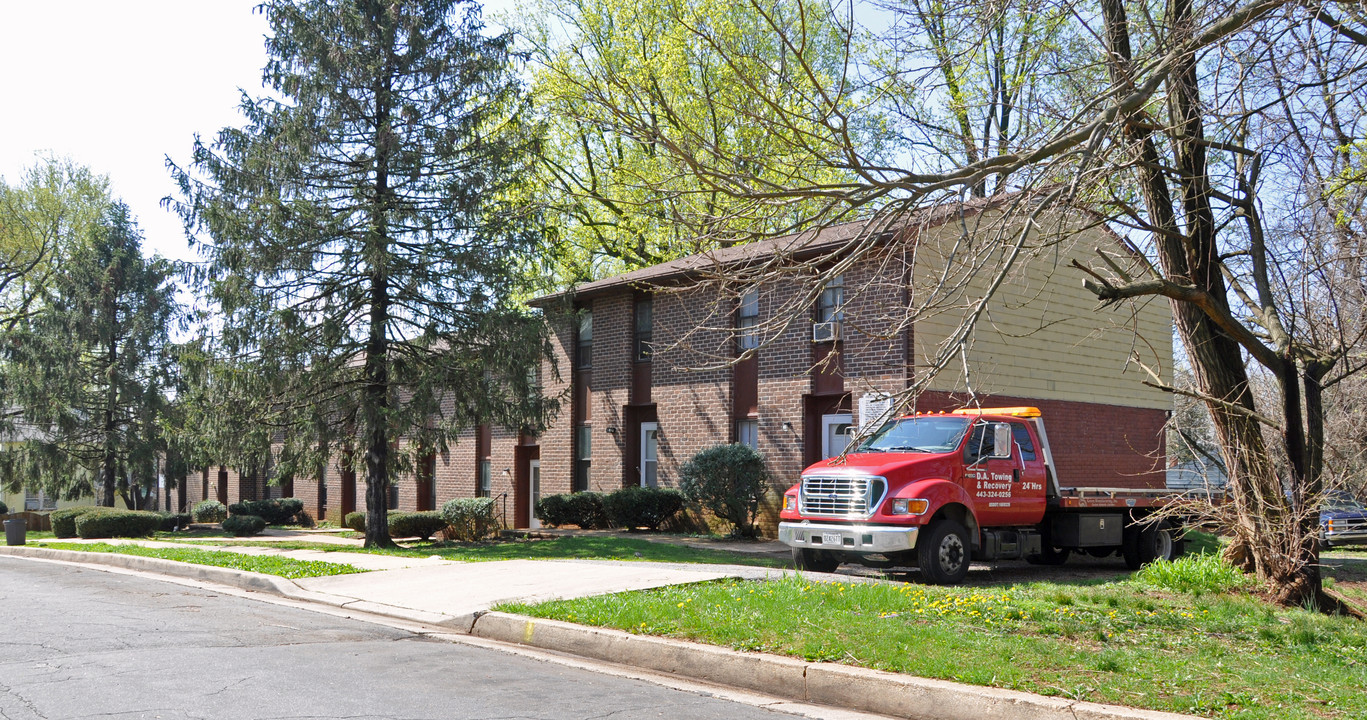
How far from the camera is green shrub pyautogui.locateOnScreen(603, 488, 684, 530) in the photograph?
22750 mm

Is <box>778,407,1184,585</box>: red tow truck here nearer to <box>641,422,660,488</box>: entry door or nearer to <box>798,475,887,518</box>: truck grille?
<box>798,475,887,518</box>: truck grille

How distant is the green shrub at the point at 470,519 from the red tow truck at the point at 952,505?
36.3 ft

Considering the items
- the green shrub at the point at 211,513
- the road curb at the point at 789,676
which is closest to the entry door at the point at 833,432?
the road curb at the point at 789,676

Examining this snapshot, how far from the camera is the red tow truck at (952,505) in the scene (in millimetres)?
12406

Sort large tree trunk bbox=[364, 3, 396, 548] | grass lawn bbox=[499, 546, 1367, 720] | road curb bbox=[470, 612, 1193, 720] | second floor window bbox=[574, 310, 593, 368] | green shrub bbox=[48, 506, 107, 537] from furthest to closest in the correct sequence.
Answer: green shrub bbox=[48, 506, 107, 537]
second floor window bbox=[574, 310, 593, 368]
large tree trunk bbox=[364, 3, 396, 548]
grass lawn bbox=[499, 546, 1367, 720]
road curb bbox=[470, 612, 1193, 720]

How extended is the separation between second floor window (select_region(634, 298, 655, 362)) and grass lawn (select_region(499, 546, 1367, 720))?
1404 cm

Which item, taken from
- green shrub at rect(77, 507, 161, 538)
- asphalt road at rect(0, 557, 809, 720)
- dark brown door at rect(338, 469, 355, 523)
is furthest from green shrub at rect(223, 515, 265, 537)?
asphalt road at rect(0, 557, 809, 720)

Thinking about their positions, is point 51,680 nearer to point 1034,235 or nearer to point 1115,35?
point 1115,35

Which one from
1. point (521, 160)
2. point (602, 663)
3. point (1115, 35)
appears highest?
point (521, 160)

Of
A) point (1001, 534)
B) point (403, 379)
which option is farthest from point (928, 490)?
point (403, 379)

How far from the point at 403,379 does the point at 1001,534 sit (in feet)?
40.2

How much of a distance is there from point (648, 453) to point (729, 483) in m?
4.66

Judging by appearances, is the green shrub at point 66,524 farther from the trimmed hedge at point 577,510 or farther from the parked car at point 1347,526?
Result: the parked car at point 1347,526

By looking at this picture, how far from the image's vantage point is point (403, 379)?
68.4 ft
